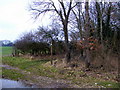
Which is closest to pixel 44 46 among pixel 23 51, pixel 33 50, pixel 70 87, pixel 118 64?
pixel 33 50

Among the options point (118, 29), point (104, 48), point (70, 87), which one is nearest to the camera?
point (70, 87)

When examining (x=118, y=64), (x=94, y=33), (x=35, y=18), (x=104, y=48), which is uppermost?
(x=35, y=18)

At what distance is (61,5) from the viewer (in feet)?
53.2

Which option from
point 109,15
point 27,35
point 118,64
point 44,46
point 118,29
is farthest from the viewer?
point 27,35

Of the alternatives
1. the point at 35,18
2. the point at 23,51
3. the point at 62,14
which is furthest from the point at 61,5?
the point at 23,51

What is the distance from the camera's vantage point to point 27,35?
28000mm

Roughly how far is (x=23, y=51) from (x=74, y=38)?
11887 mm

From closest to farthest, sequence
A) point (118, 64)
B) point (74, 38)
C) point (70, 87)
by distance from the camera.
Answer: point (70, 87), point (118, 64), point (74, 38)

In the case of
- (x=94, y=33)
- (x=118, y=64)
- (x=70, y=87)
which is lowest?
(x=70, y=87)

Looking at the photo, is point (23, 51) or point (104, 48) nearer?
point (104, 48)

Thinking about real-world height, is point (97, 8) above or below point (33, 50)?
above

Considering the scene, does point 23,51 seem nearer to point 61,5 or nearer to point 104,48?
point 61,5

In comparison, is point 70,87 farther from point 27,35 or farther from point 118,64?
point 27,35

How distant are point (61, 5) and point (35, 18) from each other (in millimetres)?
2947
